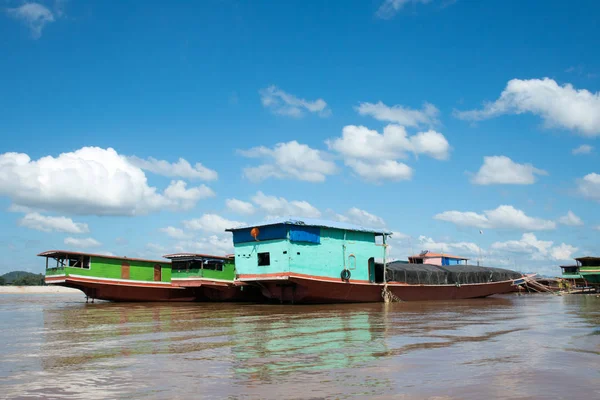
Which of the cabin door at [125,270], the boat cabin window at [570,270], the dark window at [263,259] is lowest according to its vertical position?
the boat cabin window at [570,270]

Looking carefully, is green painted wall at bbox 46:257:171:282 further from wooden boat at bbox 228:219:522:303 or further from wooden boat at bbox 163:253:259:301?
wooden boat at bbox 228:219:522:303

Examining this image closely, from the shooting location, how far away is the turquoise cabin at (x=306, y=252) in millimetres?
27016

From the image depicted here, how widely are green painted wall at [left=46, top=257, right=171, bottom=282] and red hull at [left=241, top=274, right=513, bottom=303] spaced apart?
10941 mm

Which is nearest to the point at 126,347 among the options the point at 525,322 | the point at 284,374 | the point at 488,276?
the point at 284,374

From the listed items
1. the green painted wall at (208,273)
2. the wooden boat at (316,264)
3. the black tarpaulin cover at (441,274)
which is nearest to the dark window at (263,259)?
the wooden boat at (316,264)

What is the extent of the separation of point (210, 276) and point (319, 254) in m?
9.65

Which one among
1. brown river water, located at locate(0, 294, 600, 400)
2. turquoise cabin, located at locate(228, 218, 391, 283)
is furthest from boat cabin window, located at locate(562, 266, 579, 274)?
brown river water, located at locate(0, 294, 600, 400)

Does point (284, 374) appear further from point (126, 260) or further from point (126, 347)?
point (126, 260)

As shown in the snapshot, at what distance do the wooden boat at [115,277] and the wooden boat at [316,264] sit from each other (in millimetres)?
8704

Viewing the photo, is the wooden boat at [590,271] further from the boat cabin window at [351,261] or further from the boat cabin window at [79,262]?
the boat cabin window at [79,262]

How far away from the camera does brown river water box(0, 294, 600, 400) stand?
6402mm

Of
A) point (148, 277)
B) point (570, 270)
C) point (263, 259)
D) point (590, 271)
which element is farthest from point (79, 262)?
point (570, 270)

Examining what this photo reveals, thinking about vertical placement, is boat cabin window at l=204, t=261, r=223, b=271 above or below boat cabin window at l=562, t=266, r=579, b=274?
above

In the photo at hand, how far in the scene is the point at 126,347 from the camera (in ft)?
35.2
